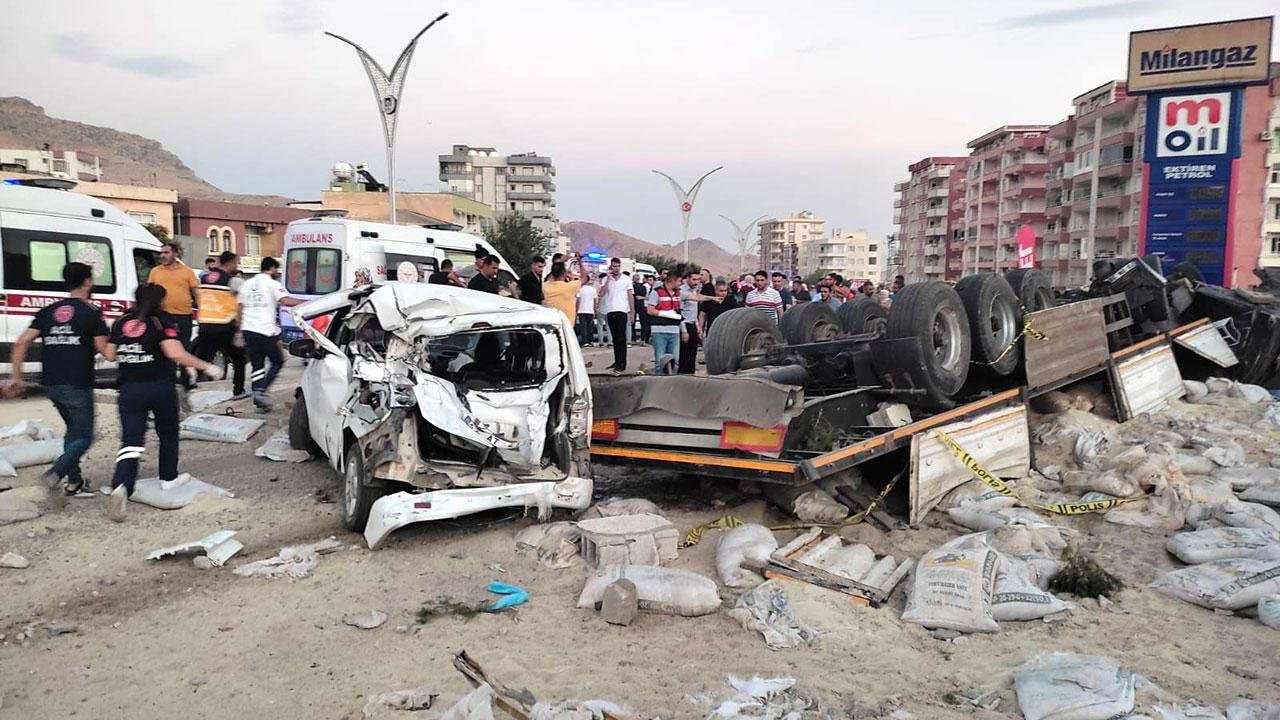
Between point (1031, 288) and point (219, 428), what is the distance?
7809 mm

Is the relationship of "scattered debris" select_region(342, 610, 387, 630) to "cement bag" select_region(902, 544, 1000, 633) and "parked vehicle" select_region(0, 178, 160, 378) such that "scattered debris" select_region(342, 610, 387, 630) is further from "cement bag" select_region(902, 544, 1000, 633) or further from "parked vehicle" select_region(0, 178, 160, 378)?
"parked vehicle" select_region(0, 178, 160, 378)

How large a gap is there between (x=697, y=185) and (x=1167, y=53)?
14.8 metres

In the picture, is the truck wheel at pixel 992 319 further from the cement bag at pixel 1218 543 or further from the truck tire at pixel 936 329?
the cement bag at pixel 1218 543

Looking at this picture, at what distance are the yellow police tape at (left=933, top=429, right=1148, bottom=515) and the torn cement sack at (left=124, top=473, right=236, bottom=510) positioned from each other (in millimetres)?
5351

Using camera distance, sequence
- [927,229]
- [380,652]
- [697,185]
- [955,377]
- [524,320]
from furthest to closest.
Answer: [927,229]
[697,185]
[955,377]
[524,320]
[380,652]

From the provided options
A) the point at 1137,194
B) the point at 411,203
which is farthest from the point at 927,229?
the point at 411,203

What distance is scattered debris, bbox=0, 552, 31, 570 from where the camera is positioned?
527cm

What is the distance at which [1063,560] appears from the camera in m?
5.55

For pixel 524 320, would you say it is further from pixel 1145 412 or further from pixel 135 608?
pixel 1145 412

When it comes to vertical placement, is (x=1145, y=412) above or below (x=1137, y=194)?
below

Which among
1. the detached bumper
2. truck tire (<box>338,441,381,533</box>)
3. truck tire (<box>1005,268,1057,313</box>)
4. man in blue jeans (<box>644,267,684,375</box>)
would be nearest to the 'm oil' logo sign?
truck tire (<box>1005,268,1057,313</box>)

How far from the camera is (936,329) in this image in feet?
23.8

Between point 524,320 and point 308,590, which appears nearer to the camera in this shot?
point 308,590

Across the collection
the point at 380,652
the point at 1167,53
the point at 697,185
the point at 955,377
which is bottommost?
the point at 380,652
